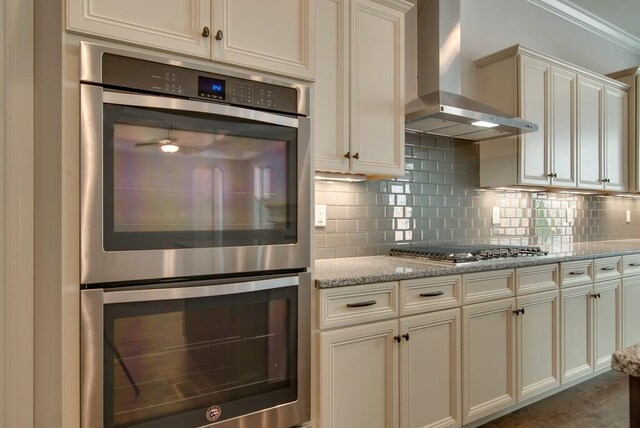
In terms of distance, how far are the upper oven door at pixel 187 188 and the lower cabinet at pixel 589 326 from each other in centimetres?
202

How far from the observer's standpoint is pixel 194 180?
1.34 meters

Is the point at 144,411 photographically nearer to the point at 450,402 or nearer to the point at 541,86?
the point at 450,402

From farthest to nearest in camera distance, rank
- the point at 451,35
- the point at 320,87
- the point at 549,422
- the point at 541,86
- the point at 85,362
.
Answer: the point at 541,86
the point at 451,35
the point at 549,422
the point at 320,87
the point at 85,362

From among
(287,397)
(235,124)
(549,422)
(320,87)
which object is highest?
(320,87)

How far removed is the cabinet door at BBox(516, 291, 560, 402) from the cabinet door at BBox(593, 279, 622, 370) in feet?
1.63

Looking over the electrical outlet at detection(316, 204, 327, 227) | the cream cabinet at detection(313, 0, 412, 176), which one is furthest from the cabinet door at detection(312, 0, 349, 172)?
the electrical outlet at detection(316, 204, 327, 227)

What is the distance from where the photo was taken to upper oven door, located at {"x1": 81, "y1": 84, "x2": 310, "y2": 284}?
3.90 ft

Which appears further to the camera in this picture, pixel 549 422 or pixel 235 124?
pixel 549 422

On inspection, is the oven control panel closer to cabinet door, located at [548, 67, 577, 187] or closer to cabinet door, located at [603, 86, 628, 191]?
cabinet door, located at [548, 67, 577, 187]

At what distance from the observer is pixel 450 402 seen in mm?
2043

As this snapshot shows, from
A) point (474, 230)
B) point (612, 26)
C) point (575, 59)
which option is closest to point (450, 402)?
point (474, 230)

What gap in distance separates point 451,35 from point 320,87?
4.00ft

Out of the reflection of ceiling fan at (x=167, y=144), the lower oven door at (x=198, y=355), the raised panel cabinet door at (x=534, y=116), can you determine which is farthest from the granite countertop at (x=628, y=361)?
the raised panel cabinet door at (x=534, y=116)

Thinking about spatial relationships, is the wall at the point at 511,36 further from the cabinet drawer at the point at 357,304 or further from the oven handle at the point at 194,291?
the oven handle at the point at 194,291
